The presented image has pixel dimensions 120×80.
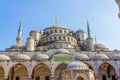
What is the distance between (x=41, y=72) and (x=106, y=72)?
836 centimetres

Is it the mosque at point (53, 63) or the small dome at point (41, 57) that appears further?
the small dome at point (41, 57)

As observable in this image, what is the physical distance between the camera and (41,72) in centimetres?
2677

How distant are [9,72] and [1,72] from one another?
1.14 meters

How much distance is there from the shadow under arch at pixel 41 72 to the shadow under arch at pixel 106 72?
657 centimetres

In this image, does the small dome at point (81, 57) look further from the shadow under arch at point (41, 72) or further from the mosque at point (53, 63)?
the shadow under arch at point (41, 72)

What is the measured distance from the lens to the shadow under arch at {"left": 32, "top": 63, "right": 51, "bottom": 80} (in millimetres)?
26506

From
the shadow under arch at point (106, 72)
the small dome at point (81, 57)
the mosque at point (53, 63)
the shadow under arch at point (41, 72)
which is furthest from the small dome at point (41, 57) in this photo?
the shadow under arch at point (106, 72)

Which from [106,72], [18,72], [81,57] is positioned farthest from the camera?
[106,72]

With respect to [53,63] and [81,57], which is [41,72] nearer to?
[53,63]

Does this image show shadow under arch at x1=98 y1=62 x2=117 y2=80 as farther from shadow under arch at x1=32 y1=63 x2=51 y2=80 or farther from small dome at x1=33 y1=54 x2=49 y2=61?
small dome at x1=33 y1=54 x2=49 y2=61

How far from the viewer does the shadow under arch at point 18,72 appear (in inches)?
1035

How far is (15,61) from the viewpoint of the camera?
25.0 m

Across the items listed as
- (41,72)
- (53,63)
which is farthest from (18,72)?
(53,63)

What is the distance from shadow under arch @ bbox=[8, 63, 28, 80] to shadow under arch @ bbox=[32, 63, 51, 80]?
3.68ft
